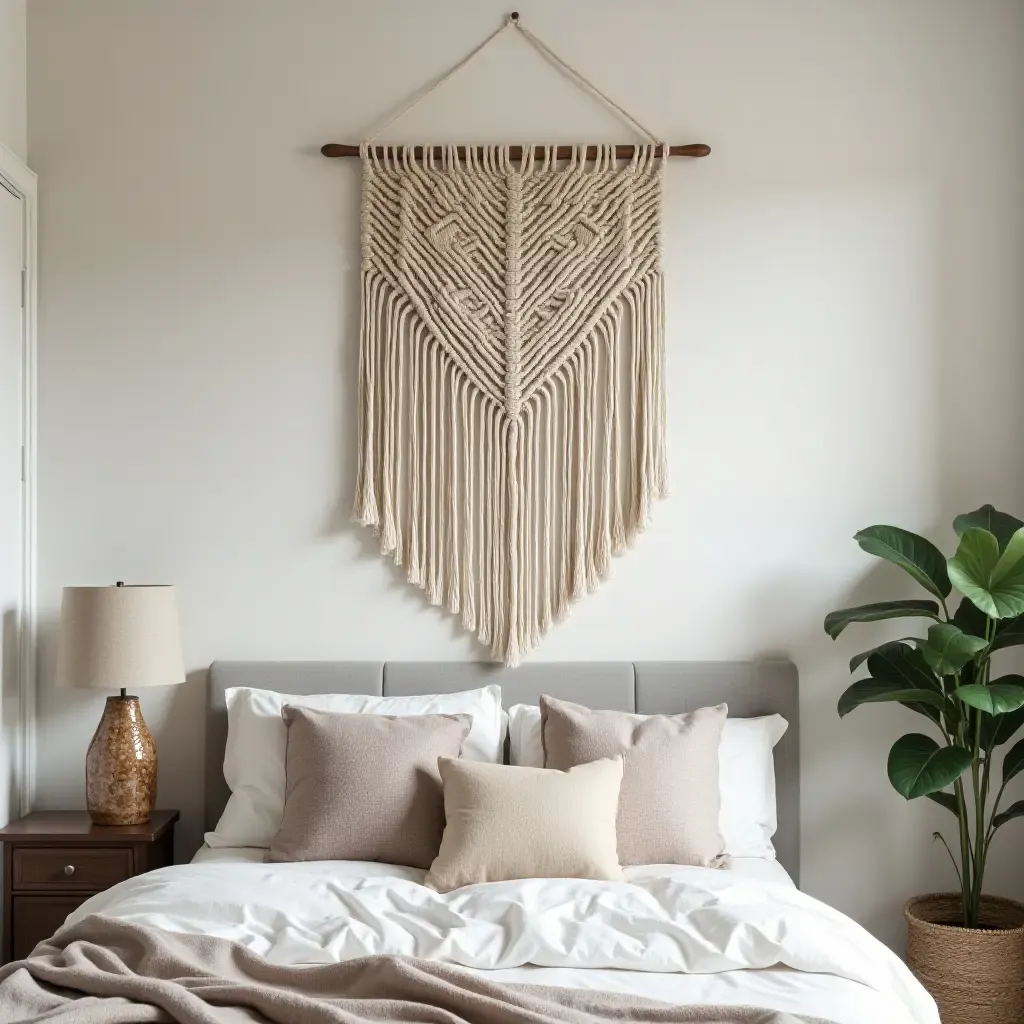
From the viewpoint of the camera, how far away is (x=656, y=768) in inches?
110

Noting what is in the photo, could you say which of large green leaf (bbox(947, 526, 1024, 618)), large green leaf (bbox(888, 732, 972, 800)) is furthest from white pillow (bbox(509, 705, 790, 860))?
large green leaf (bbox(947, 526, 1024, 618))

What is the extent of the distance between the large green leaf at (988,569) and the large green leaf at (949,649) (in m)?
0.08

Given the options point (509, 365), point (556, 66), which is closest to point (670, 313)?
point (509, 365)

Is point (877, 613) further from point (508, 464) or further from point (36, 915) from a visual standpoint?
point (36, 915)

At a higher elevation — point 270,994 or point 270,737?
point 270,737

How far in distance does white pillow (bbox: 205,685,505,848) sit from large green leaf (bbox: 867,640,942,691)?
40.1 inches

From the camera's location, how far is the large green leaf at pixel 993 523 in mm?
3016

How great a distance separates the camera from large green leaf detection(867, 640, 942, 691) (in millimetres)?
2990

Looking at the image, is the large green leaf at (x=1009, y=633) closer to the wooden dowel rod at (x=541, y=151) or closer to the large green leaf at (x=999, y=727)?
the large green leaf at (x=999, y=727)

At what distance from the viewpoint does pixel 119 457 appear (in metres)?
3.32

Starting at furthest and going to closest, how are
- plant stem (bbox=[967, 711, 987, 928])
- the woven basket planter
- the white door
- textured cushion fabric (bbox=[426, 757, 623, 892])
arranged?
the white door → plant stem (bbox=[967, 711, 987, 928]) → the woven basket planter → textured cushion fabric (bbox=[426, 757, 623, 892])

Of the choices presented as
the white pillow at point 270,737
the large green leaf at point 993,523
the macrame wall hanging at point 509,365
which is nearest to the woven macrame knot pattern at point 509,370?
the macrame wall hanging at point 509,365

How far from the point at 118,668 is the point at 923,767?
207 centimetres

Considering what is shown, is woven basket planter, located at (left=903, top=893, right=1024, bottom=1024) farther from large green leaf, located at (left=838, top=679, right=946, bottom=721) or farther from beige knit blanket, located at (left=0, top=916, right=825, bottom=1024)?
beige knit blanket, located at (left=0, top=916, right=825, bottom=1024)
